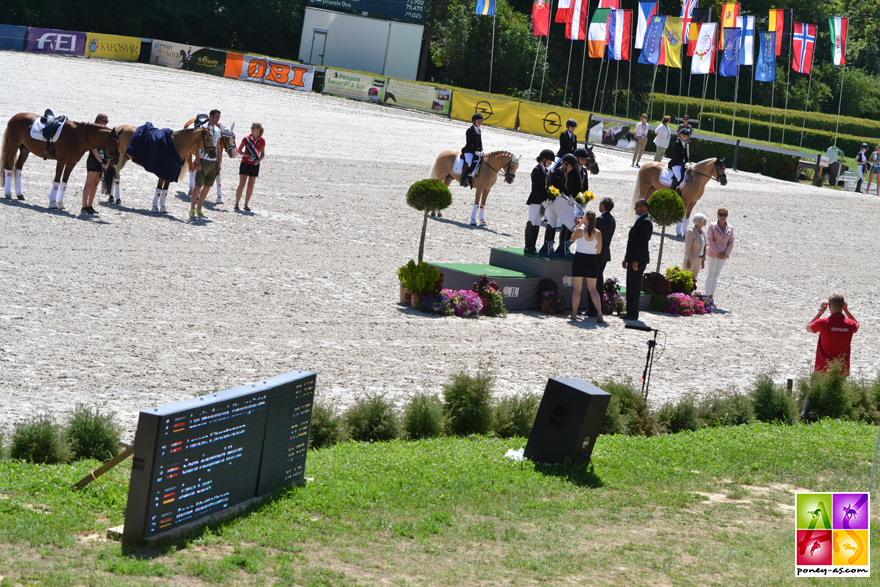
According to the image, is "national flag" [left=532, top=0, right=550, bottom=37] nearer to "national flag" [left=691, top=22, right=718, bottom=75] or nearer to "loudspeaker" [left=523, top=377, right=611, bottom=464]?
"national flag" [left=691, top=22, right=718, bottom=75]

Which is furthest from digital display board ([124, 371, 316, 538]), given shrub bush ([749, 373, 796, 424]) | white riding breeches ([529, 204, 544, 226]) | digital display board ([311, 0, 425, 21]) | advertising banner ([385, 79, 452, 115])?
digital display board ([311, 0, 425, 21])

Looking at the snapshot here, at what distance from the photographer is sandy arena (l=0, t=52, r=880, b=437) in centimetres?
A: 1000

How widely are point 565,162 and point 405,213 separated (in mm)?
6470

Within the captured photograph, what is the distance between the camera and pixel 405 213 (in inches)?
833

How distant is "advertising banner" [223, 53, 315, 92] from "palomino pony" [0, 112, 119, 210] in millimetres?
25942

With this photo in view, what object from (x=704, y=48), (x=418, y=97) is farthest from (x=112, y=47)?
(x=704, y=48)

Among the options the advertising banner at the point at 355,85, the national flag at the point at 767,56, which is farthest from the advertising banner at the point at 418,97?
the national flag at the point at 767,56

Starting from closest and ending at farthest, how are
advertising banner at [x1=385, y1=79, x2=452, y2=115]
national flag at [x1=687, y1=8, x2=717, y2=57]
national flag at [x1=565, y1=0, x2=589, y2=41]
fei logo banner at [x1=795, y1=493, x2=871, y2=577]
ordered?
1. fei logo banner at [x1=795, y1=493, x2=871, y2=577]
2. advertising banner at [x1=385, y1=79, x2=452, y2=115]
3. national flag at [x1=687, y1=8, x2=717, y2=57]
4. national flag at [x1=565, y1=0, x2=589, y2=41]

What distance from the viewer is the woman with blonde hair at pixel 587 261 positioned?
14.1 meters

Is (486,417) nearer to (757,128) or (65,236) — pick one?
(65,236)

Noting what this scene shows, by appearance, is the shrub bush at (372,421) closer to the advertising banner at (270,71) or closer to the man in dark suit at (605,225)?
the man in dark suit at (605,225)

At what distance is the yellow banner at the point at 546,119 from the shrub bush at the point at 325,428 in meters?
30.3

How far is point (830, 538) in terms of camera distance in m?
6.12

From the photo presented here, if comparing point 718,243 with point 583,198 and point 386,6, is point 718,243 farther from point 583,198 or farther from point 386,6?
point 386,6
